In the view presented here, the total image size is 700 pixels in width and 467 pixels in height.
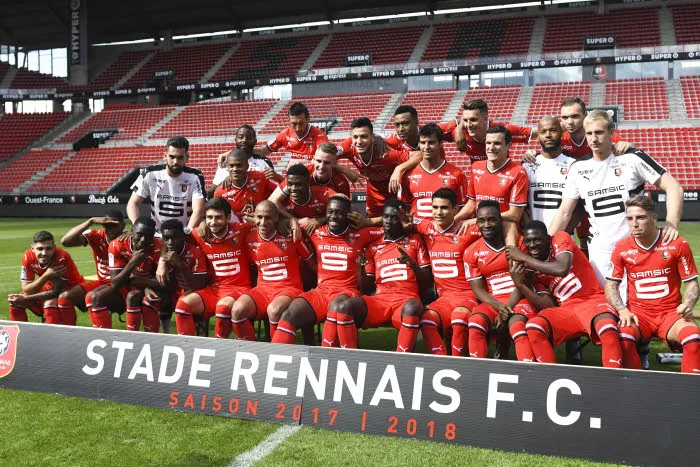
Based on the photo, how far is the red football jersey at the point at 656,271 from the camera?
4.57 m

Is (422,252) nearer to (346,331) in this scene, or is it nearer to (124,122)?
(346,331)

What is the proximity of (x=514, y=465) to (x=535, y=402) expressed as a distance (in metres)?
0.38

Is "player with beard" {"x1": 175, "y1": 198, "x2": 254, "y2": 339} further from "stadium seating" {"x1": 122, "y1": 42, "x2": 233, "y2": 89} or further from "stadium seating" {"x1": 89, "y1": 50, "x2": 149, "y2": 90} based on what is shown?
"stadium seating" {"x1": 89, "y1": 50, "x2": 149, "y2": 90}

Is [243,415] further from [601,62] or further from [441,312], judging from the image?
[601,62]

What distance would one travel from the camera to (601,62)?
2803 cm

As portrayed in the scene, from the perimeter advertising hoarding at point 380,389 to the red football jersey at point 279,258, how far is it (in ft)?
4.49

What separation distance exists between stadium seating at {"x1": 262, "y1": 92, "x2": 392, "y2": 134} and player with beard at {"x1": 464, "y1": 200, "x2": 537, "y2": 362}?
2556 centimetres

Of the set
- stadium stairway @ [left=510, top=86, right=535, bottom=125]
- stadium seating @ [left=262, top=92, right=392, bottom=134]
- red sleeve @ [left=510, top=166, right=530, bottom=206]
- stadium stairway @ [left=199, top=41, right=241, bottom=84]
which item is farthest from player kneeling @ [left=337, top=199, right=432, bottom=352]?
stadium stairway @ [left=199, top=41, right=241, bottom=84]

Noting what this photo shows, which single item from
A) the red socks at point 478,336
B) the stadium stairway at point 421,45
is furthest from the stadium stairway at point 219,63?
the red socks at point 478,336

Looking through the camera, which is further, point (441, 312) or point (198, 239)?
point (198, 239)

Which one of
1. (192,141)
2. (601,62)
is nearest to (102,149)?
(192,141)

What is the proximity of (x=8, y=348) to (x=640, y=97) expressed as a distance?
28.0m

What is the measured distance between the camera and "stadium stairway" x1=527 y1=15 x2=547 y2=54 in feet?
99.9

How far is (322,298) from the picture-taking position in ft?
17.4
